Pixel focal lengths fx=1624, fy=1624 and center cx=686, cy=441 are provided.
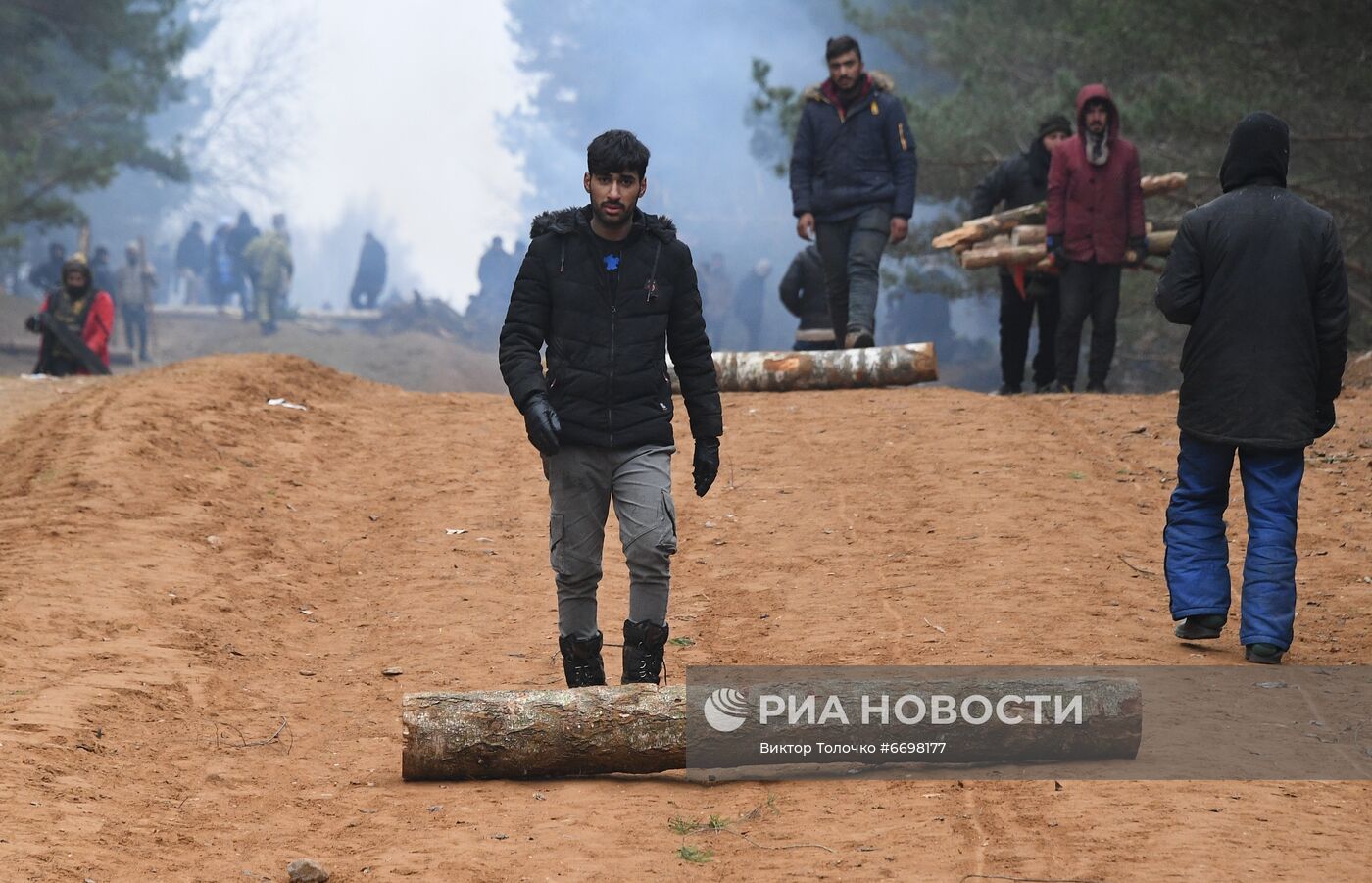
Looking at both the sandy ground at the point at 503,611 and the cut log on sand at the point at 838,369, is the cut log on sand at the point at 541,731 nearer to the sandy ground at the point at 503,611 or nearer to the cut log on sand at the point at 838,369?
the sandy ground at the point at 503,611

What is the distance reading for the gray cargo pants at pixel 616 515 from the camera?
5945 mm

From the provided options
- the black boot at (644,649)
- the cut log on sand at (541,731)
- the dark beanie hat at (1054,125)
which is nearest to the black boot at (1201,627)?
the black boot at (644,649)

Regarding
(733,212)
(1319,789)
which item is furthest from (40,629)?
(733,212)

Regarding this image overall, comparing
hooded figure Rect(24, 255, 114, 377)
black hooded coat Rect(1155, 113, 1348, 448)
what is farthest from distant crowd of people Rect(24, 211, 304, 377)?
black hooded coat Rect(1155, 113, 1348, 448)

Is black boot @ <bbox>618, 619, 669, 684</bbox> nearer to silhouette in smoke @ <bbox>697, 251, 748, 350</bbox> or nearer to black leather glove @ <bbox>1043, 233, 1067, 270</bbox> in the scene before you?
black leather glove @ <bbox>1043, 233, 1067, 270</bbox>

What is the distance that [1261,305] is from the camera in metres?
6.82

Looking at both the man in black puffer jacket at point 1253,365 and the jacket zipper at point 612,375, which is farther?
the man in black puffer jacket at point 1253,365

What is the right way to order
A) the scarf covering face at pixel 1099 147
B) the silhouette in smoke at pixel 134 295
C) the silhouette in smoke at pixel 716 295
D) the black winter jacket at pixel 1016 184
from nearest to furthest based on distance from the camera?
the scarf covering face at pixel 1099 147, the black winter jacket at pixel 1016 184, the silhouette in smoke at pixel 134 295, the silhouette in smoke at pixel 716 295

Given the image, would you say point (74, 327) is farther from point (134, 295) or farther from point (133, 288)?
point (133, 288)

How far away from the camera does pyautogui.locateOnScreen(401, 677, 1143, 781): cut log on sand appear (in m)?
5.35

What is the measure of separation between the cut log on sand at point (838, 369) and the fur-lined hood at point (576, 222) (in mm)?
6588

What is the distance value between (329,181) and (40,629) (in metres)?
102

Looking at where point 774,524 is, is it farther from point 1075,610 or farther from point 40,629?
point 40,629

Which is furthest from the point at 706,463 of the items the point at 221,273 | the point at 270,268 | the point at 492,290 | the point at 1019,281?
the point at 492,290
